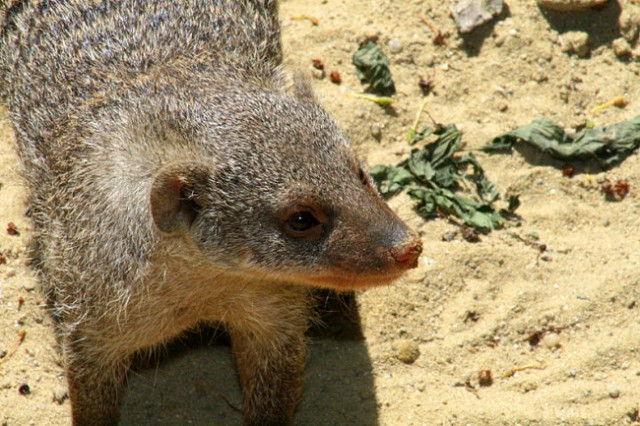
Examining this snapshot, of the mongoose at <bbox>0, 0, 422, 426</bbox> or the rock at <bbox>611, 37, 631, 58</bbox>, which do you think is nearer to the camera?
the mongoose at <bbox>0, 0, 422, 426</bbox>

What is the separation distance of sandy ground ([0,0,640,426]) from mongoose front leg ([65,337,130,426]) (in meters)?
0.28

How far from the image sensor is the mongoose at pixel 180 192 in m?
4.20

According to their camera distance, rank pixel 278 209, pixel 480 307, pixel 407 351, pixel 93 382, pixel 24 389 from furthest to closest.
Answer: pixel 480 307, pixel 407 351, pixel 24 389, pixel 93 382, pixel 278 209

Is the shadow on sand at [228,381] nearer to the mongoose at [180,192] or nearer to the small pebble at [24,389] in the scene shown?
the mongoose at [180,192]

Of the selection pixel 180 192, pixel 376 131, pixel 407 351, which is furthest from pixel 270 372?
pixel 376 131

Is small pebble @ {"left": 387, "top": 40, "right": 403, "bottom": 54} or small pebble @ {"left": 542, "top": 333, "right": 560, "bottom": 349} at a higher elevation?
small pebble @ {"left": 387, "top": 40, "right": 403, "bottom": 54}

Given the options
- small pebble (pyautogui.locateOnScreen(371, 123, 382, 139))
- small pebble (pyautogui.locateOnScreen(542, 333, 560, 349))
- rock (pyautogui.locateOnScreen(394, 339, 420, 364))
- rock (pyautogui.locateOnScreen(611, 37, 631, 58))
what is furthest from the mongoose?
rock (pyautogui.locateOnScreen(611, 37, 631, 58))

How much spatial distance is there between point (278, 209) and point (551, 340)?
2.16 meters

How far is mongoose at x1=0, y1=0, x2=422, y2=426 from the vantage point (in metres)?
4.20

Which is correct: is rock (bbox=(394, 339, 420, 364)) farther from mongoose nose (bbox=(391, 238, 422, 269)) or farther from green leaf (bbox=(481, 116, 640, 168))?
green leaf (bbox=(481, 116, 640, 168))

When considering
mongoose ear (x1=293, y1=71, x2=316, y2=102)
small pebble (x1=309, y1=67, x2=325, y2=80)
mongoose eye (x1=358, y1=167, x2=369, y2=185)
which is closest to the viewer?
mongoose eye (x1=358, y1=167, x2=369, y2=185)

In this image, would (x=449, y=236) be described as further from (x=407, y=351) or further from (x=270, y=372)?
(x=270, y=372)

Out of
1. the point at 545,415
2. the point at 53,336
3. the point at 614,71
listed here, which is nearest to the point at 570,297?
the point at 545,415

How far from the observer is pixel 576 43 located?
6746 mm
